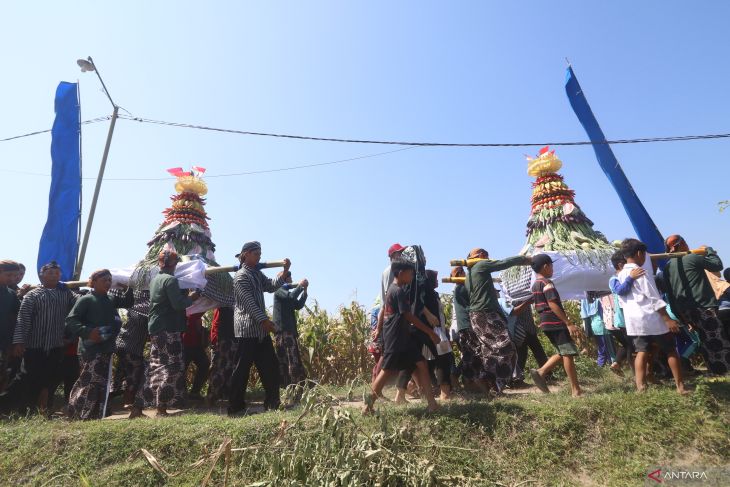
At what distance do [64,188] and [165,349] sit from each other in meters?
4.51

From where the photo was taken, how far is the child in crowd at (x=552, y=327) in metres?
4.32

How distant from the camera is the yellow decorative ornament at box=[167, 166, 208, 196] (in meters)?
7.40

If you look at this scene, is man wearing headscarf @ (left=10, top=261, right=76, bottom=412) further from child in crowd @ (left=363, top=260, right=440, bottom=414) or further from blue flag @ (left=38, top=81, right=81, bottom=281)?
child in crowd @ (left=363, top=260, right=440, bottom=414)

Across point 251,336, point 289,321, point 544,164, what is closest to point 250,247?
point 251,336

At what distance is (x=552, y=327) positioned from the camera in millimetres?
4488

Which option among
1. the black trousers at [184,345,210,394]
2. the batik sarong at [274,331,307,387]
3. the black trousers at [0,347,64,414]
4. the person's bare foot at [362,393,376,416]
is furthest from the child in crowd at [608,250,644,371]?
the black trousers at [0,347,64,414]

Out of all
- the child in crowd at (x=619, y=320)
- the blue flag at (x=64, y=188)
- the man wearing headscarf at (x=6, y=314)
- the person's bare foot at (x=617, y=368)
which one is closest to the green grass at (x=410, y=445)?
the child in crowd at (x=619, y=320)

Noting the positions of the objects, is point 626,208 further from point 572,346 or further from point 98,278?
point 98,278

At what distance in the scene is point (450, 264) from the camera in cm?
509

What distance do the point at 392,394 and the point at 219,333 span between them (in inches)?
98.1

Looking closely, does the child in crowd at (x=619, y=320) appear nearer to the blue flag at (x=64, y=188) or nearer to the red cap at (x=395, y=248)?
the red cap at (x=395, y=248)

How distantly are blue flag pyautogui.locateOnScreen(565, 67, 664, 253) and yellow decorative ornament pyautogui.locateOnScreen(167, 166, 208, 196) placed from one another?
6.69 m

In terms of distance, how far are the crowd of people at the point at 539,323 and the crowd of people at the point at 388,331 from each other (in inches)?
0.5

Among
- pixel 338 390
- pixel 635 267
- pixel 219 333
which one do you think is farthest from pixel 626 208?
pixel 219 333
